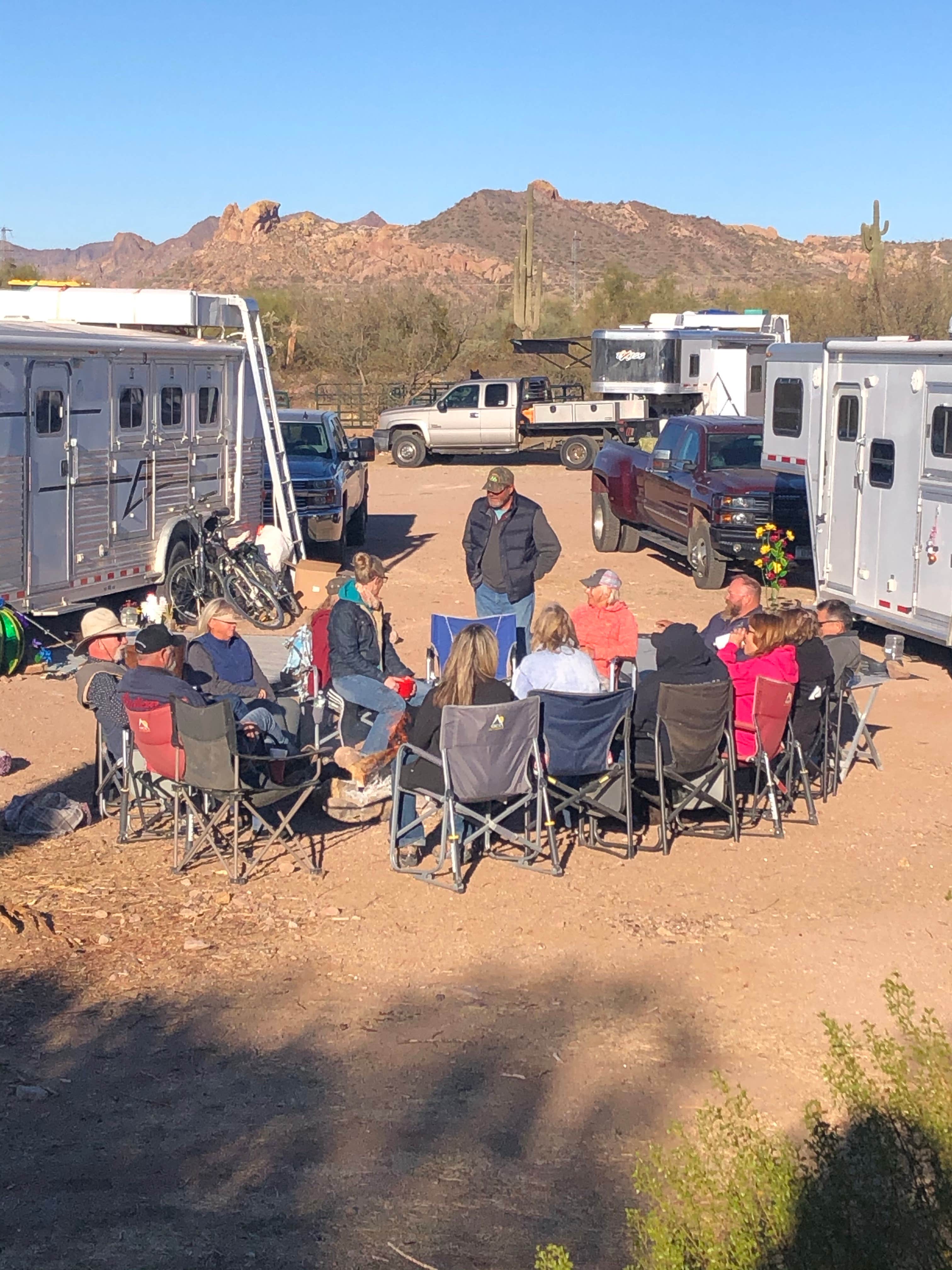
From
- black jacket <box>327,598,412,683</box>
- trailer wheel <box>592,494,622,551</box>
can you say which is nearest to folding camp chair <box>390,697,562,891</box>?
black jacket <box>327,598,412,683</box>

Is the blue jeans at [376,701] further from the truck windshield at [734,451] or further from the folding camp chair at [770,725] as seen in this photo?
the truck windshield at [734,451]

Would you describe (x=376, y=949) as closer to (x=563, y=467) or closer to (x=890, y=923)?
(x=890, y=923)

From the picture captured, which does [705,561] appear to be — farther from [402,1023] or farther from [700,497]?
[402,1023]

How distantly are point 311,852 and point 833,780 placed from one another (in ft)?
9.65

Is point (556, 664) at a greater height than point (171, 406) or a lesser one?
lesser

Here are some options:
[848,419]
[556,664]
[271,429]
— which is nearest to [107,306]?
[271,429]

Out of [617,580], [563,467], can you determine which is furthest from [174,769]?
[563,467]

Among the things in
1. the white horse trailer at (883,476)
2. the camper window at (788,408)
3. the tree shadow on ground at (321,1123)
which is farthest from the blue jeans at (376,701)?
the camper window at (788,408)

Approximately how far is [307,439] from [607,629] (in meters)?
9.41

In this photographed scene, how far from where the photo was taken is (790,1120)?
4465 millimetres

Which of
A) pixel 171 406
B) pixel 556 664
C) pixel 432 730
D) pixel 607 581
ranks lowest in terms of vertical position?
pixel 432 730

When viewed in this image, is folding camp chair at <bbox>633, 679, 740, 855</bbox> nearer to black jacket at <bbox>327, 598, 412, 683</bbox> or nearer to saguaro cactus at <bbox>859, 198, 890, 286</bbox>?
black jacket at <bbox>327, 598, 412, 683</bbox>

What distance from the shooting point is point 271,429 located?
48.3ft

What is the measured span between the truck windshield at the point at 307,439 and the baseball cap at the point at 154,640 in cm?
1008
